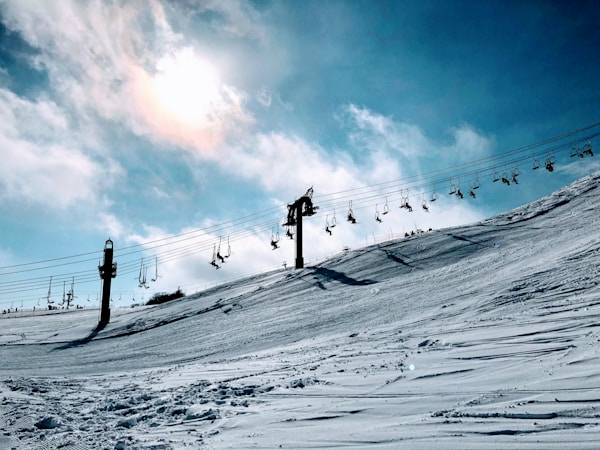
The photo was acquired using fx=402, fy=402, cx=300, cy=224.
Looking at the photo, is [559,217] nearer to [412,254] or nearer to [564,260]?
[412,254]

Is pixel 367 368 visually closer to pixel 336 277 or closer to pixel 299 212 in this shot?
pixel 336 277

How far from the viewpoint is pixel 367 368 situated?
814 cm

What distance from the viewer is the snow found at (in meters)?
5.00

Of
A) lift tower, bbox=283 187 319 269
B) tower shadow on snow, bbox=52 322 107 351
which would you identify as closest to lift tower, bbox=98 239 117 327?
tower shadow on snow, bbox=52 322 107 351

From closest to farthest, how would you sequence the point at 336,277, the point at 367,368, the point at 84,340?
the point at 367,368, the point at 84,340, the point at 336,277

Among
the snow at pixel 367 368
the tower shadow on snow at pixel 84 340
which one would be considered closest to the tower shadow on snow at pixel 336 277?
the snow at pixel 367 368

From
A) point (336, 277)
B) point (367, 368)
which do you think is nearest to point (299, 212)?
point (336, 277)

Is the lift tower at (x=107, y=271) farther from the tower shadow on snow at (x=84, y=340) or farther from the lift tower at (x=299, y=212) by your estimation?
the lift tower at (x=299, y=212)

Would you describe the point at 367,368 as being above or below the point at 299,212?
below

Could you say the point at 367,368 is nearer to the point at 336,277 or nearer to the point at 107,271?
the point at 336,277

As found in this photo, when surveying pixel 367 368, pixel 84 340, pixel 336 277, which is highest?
pixel 336 277

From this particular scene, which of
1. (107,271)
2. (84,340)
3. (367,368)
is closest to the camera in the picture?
(367,368)

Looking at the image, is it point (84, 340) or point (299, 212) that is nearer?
point (84, 340)

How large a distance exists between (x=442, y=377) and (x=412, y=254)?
779 inches
